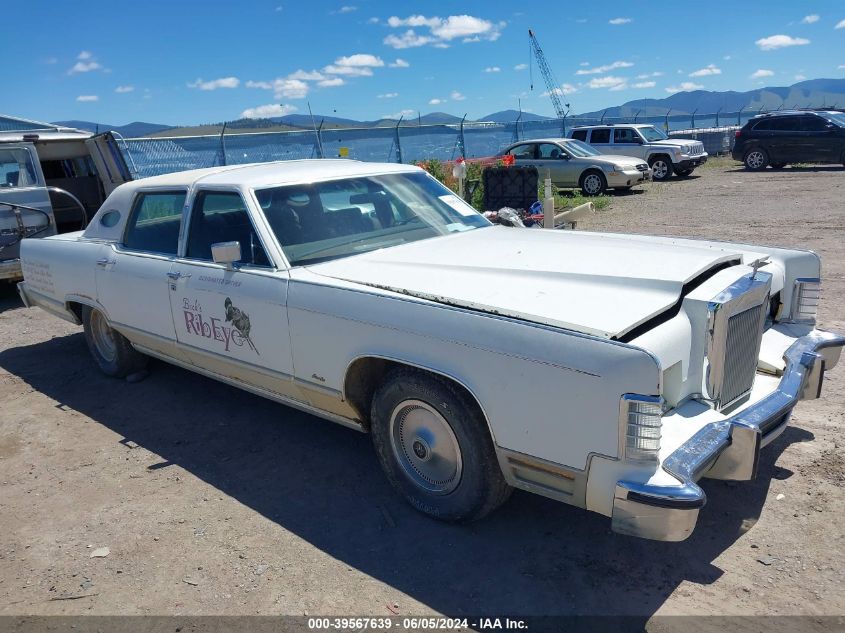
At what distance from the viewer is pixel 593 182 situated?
704 inches

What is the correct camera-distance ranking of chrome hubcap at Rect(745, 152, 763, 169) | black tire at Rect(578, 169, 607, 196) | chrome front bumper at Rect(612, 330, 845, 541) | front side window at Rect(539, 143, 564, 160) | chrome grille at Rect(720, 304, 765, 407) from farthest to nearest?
chrome hubcap at Rect(745, 152, 763, 169) → front side window at Rect(539, 143, 564, 160) → black tire at Rect(578, 169, 607, 196) → chrome grille at Rect(720, 304, 765, 407) → chrome front bumper at Rect(612, 330, 845, 541)

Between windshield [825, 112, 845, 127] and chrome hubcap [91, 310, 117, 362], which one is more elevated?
windshield [825, 112, 845, 127]

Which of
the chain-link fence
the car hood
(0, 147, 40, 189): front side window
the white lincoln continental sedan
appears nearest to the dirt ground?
the white lincoln continental sedan

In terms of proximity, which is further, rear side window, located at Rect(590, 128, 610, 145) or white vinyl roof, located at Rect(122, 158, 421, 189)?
rear side window, located at Rect(590, 128, 610, 145)

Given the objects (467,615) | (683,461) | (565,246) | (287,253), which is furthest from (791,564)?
(287,253)

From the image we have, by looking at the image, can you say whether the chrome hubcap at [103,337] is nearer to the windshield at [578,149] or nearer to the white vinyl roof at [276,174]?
the white vinyl roof at [276,174]

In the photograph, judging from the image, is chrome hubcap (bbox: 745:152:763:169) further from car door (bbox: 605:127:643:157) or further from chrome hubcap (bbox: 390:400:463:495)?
chrome hubcap (bbox: 390:400:463:495)

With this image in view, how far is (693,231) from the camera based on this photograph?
11047 mm

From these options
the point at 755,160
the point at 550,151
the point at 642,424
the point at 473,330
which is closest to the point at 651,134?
the point at 755,160

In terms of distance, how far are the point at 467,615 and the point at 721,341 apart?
1.57 m

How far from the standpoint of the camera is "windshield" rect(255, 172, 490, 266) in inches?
157

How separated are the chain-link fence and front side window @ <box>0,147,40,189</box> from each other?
18.2 ft

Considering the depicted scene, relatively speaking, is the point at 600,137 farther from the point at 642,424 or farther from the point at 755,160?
the point at 642,424

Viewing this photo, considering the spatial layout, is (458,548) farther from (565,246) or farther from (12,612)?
(12,612)
